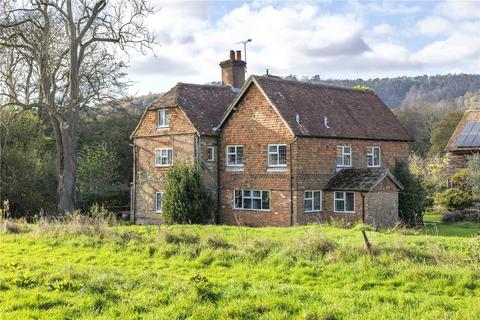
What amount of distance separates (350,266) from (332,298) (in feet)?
9.28

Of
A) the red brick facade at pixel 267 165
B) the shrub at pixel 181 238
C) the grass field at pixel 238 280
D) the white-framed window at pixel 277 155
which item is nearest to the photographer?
the grass field at pixel 238 280

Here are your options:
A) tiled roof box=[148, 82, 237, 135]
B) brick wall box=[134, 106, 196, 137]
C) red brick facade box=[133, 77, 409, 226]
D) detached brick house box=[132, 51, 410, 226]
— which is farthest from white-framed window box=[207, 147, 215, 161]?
brick wall box=[134, 106, 196, 137]

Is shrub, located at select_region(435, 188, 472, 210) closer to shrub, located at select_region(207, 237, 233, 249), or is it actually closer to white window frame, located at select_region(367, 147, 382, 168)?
white window frame, located at select_region(367, 147, 382, 168)

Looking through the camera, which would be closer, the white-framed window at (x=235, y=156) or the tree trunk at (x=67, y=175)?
the white-framed window at (x=235, y=156)

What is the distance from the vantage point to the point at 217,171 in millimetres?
33656

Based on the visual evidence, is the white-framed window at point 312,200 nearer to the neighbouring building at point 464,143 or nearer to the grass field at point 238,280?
the grass field at point 238,280

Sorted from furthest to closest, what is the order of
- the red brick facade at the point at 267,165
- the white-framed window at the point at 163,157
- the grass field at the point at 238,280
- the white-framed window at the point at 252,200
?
the white-framed window at the point at 163,157 < the white-framed window at the point at 252,200 < the red brick facade at the point at 267,165 < the grass field at the point at 238,280

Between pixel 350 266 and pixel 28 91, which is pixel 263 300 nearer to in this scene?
pixel 350 266

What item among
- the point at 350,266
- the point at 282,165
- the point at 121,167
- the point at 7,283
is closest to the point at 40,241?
the point at 7,283

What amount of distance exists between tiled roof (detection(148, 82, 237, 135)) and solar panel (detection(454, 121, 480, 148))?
20.8m

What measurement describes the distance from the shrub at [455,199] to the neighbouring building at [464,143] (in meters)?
7.07

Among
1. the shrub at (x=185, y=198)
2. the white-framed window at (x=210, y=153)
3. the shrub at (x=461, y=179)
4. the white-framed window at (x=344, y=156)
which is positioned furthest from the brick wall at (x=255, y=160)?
the shrub at (x=461, y=179)

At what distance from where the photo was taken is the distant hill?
121 m

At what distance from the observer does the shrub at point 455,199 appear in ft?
125
